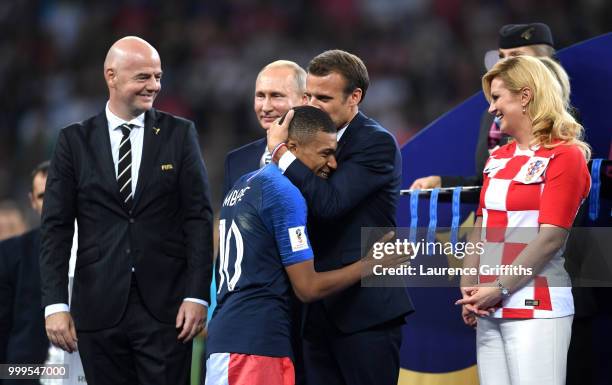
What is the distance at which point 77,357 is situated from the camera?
4785 mm

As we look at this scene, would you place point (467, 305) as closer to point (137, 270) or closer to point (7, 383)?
point (137, 270)

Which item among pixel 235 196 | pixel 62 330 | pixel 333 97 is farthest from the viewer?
pixel 62 330

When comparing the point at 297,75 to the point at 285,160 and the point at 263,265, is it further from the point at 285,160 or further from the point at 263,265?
the point at 263,265

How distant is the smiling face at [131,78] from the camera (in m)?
4.45

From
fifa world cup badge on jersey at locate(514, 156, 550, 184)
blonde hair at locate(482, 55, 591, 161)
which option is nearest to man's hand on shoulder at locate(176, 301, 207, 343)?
fifa world cup badge on jersey at locate(514, 156, 550, 184)

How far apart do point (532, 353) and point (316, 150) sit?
3.39 ft

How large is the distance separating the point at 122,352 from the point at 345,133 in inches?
50.2

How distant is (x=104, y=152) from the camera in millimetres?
4398

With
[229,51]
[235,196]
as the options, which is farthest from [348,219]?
[229,51]

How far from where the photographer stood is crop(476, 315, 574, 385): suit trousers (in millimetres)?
3662

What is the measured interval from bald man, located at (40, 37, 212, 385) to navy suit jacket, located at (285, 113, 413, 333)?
68 centimetres

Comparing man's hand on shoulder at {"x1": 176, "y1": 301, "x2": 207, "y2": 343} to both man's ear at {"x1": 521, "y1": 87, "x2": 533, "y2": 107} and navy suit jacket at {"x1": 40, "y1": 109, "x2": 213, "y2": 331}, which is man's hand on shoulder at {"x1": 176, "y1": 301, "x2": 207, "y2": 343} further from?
A: man's ear at {"x1": 521, "y1": 87, "x2": 533, "y2": 107}

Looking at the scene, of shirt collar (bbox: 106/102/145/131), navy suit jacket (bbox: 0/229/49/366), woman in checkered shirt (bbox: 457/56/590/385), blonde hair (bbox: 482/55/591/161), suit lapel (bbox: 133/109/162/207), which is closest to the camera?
woman in checkered shirt (bbox: 457/56/590/385)

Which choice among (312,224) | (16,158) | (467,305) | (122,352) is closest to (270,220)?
(312,224)
